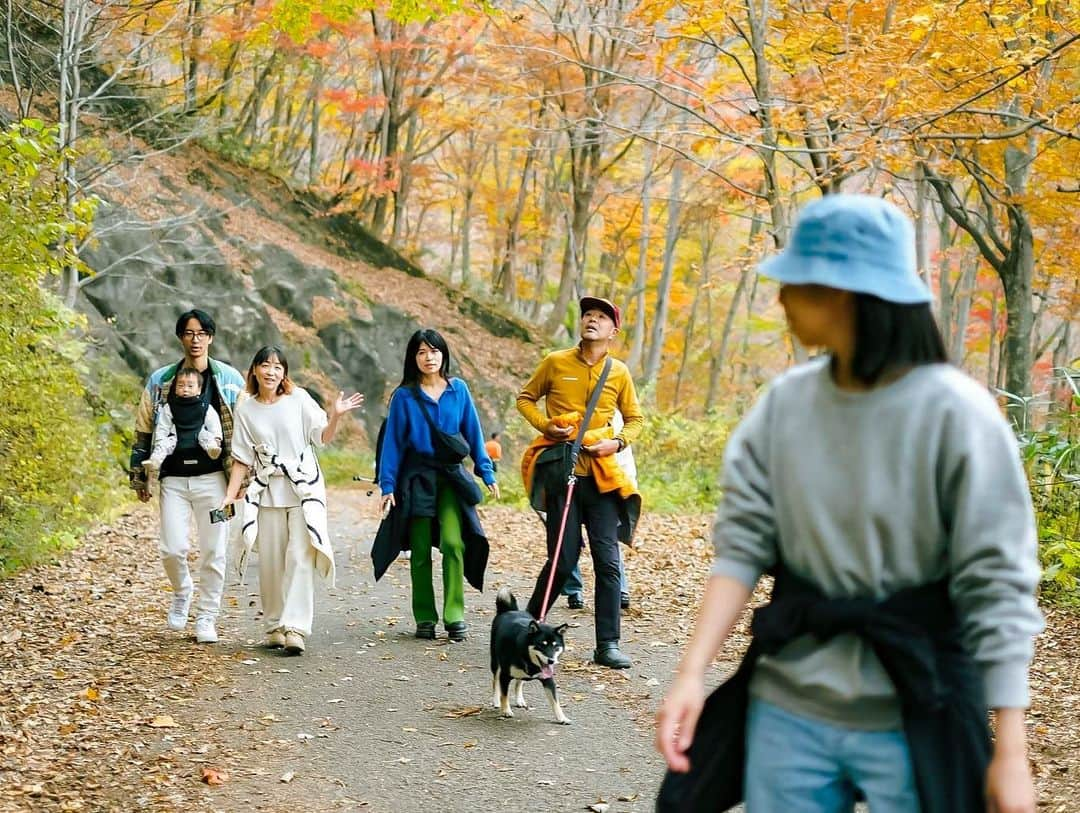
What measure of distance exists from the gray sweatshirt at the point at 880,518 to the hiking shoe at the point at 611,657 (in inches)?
211

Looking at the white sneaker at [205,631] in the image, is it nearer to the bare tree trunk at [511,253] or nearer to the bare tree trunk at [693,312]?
the bare tree trunk at [511,253]

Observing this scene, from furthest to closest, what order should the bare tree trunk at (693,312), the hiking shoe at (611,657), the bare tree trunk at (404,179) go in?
the bare tree trunk at (693,312) → the bare tree trunk at (404,179) → the hiking shoe at (611,657)

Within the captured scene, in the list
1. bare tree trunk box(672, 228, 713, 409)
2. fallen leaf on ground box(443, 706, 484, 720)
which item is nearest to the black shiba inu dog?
fallen leaf on ground box(443, 706, 484, 720)

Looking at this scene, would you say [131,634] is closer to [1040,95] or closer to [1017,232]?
[1040,95]

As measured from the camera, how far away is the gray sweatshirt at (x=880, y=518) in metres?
2.04

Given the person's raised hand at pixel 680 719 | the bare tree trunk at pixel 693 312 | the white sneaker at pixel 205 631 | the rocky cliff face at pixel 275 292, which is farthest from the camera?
the bare tree trunk at pixel 693 312

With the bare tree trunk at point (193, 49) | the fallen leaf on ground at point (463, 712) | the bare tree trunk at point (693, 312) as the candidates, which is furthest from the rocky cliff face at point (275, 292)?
the fallen leaf on ground at point (463, 712)

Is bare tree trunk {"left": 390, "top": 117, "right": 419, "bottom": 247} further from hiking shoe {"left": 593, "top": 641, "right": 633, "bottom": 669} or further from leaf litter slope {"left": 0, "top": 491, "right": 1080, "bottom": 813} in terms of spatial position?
hiking shoe {"left": 593, "top": 641, "right": 633, "bottom": 669}

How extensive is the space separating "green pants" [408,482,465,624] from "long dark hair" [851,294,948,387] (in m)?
6.40

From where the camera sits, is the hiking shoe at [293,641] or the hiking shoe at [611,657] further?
the hiking shoe at [293,641]

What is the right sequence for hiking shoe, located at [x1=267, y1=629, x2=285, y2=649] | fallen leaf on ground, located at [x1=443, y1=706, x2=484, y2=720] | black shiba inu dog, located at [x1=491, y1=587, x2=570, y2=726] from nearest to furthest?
black shiba inu dog, located at [x1=491, y1=587, x2=570, y2=726]
fallen leaf on ground, located at [x1=443, y1=706, x2=484, y2=720]
hiking shoe, located at [x1=267, y1=629, x2=285, y2=649]

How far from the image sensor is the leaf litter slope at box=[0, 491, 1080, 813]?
210 inches

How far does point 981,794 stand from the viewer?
2102 mm

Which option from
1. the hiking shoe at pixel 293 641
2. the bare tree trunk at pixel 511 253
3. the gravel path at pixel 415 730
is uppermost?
the bare tree trunk at pixel 511 253
